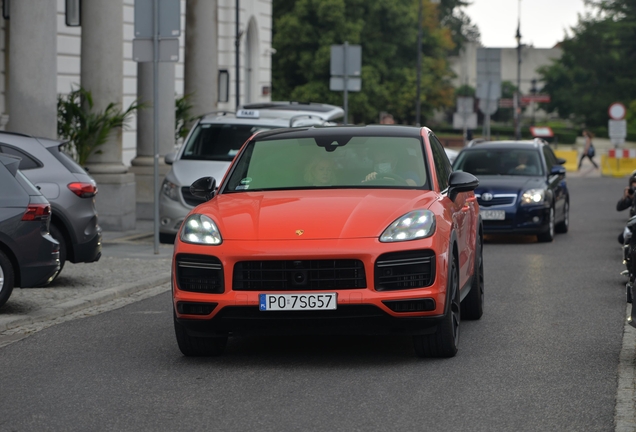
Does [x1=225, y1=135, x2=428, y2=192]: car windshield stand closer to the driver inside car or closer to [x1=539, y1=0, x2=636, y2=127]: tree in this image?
the driver inside car

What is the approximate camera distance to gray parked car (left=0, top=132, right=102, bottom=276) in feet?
43.0

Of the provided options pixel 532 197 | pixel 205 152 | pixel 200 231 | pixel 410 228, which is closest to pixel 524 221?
pixel 532 197

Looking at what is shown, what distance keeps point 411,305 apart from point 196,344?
4.95ft

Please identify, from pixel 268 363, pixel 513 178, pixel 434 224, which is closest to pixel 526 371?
pixel 434 224

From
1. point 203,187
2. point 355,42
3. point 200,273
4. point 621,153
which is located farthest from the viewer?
point 355,42

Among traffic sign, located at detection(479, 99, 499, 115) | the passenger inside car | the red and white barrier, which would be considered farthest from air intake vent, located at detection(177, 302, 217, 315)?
the red and white barrier

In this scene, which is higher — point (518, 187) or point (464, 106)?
point (464, 106)

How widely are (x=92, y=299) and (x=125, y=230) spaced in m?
8.02

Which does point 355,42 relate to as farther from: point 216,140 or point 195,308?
point 195,308

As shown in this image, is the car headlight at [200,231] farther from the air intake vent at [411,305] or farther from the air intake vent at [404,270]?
the air intake vent at [411,305]

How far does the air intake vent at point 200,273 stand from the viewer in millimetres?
8039

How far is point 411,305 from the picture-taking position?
7.99m

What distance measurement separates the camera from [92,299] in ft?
38.5

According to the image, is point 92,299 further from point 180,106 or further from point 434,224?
point 180,106
